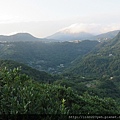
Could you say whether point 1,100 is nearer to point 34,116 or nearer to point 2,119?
point 2,119

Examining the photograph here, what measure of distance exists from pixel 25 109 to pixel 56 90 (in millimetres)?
8840

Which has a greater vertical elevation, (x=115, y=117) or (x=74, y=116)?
(x=74, y=116)

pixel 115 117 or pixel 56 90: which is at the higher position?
pixel 56 90

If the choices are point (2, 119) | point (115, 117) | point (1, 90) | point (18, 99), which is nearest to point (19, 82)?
point (1, 90)

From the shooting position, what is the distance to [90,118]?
15820 millimetres

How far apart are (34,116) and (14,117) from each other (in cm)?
109

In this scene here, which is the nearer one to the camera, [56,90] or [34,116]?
[34,116]

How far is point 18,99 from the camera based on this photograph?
540 inches

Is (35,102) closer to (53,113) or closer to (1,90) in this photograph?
(53,113)

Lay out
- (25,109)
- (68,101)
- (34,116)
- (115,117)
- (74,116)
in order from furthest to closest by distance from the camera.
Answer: (68,101), (115,117), (74,116), (34,116), (25,109)

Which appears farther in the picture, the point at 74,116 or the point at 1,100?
the point at 74,116

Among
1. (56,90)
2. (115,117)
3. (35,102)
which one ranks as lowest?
(115,117)

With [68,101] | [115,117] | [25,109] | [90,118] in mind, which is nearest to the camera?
[25,109]

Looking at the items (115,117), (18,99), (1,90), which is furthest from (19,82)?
(115,117)
